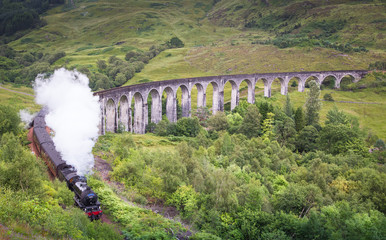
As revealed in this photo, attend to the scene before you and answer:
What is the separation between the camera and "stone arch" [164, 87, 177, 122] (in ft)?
244

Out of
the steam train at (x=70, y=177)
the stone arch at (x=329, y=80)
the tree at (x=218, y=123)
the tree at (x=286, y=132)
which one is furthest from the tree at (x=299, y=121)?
the stone arch at (x=329, y=80)

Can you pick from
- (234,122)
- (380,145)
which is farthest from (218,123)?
(380,145)

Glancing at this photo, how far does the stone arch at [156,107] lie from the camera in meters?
70.6

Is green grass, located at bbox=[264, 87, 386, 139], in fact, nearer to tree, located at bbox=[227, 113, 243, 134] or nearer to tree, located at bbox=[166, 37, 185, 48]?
tree, located at bbox=[227, 113, 243, 134]

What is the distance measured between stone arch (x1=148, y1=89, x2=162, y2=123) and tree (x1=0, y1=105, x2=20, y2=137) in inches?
1281

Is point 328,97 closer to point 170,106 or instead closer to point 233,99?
point 233,99

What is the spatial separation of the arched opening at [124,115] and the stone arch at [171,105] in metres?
14.2

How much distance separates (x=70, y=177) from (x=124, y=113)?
4088cm

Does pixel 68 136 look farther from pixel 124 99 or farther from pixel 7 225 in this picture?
pixel 124 99

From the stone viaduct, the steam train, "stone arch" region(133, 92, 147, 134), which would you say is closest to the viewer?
the steam train

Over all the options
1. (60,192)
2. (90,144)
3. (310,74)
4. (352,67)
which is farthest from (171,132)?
(352,67)

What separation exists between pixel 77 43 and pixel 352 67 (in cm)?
14985

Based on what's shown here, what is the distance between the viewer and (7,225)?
15.3 meters

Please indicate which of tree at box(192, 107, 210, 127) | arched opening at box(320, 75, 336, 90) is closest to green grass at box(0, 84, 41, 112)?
tree at box(192, 107, 210, 127)
